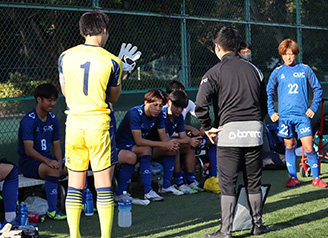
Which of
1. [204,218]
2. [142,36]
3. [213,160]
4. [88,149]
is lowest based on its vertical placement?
[204,218]

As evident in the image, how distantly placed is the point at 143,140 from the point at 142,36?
8.55 ft

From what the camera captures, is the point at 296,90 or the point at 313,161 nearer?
the point at 296,90

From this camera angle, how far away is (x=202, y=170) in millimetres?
8109

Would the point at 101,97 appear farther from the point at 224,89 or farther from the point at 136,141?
the point at 136,141

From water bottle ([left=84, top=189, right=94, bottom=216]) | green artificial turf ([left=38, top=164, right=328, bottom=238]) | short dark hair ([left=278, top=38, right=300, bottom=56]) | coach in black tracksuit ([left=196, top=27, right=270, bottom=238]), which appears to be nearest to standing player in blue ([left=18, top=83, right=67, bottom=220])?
water bottle ([left=84, top=189, right=94, bottom=216])

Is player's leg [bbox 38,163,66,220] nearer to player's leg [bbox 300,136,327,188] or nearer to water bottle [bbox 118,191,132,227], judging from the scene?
water bottle [bbox 118,191,132,227]

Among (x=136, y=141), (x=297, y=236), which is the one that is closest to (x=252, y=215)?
(x=297, y=236)

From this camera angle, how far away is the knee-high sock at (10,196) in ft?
17.5

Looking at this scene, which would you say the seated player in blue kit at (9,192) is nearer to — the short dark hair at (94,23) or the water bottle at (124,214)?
the water bottle at (124,214)

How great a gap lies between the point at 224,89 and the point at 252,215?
1.17m

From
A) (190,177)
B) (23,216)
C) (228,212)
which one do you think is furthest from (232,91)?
(190,177)

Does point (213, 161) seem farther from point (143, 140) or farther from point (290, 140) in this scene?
point (143, 140)

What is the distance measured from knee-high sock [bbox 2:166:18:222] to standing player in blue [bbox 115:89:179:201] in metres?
1.49

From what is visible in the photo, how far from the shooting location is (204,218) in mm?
5652
